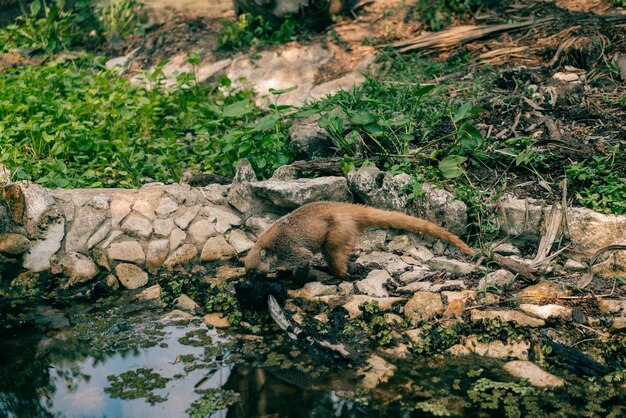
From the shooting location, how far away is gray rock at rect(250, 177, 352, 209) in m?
6.97

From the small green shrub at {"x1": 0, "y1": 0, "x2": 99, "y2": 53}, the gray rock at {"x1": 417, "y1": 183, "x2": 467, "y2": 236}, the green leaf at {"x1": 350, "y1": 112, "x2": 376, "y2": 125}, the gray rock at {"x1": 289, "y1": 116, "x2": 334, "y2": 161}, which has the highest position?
the small green shrub at {"x1": 0, "y1": 0, "x2": 99, "y2": 53}

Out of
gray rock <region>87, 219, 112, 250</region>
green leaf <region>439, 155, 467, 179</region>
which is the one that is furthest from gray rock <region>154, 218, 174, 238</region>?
green leaf <region>439, 155, 467, 179</region>

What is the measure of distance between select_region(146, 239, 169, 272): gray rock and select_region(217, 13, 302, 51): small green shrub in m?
4.57

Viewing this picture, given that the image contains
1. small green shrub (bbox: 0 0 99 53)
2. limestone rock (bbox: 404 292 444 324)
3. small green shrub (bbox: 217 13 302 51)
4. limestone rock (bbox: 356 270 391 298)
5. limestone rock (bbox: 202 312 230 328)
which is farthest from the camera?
small green shrub (bbox: 0 0 99 53)

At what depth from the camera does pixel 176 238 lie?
7.18 m

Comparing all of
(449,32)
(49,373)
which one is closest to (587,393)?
(49,373)

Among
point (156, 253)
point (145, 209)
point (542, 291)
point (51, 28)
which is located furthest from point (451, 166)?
point (51, 28)

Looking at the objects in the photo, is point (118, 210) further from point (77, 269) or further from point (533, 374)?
point (533, 374)

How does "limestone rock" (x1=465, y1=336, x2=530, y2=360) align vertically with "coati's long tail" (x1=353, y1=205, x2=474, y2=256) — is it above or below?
below

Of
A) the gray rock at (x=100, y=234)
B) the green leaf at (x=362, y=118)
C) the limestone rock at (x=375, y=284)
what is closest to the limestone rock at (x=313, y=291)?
the limestone rock at (x=375, y=284)

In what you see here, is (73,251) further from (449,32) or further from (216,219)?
(449,32)

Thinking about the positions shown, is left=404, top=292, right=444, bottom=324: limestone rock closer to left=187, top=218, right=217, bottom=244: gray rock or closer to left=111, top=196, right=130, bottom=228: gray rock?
left=187, top=218, right=217, bottom=244: gray rock

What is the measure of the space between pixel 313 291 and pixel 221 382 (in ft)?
4.96

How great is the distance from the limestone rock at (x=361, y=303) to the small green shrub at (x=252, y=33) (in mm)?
5823
